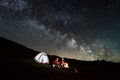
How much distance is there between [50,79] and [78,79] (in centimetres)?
511

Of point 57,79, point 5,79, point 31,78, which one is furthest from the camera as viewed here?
point 57,79

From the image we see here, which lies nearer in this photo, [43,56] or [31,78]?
[31,78]

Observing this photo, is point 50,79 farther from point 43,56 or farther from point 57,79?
point 43,56

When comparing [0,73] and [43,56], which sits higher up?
[43,56]

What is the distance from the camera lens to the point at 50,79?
65.5ft

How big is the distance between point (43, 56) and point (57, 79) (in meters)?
13.7

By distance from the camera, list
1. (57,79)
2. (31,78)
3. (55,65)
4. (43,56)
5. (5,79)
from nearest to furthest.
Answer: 1. (5,79)
2. (31,78)
3. (57,79)
4. (55,65)
5. (43,56)

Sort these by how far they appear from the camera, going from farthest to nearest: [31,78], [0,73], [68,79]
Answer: [68,79] < [31,78] < [0,73]

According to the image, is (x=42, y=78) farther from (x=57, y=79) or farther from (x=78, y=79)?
(x=78, y=79)

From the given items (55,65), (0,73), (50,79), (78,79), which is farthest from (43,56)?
(0,73)

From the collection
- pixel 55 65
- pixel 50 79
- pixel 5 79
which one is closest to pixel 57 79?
pixel 50 79

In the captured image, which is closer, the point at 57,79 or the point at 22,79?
the point at 22,79

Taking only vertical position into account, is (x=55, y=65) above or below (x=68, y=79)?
above

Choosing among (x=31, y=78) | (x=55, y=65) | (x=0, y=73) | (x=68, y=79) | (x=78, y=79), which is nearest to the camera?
Result: (x=0, y=73)
